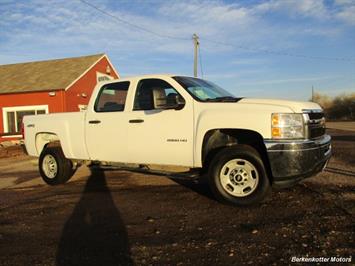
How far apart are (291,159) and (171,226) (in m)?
1.82

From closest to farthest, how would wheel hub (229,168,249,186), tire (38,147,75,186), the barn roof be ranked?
wheel hub (229,168,249,186) < tire (38,147,75,186) < the barn roof

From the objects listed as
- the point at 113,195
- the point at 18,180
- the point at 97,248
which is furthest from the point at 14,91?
the point at 97,248

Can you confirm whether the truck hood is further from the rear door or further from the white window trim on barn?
the white window trim on barn

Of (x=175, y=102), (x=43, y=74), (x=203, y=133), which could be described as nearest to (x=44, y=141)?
(x=175, y=102)

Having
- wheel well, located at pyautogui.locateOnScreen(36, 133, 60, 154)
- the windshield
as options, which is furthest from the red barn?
the windshield

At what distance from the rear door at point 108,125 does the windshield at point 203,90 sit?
111 centimetres

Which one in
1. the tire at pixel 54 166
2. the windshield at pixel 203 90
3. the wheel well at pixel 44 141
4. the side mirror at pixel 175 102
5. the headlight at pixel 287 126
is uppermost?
the windshield at pixel 203 90

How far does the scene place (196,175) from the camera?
21.1 ft

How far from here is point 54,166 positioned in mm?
8562

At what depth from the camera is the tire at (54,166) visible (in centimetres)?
838

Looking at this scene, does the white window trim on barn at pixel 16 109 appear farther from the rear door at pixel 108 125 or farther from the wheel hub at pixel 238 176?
the wheel hub at pixel 238 176

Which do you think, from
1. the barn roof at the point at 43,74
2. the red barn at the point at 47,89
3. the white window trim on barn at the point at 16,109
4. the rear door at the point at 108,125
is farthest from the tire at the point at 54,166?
the white window trim on barn at the point at 16,109

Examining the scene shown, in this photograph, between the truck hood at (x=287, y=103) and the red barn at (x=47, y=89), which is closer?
the truck hood at (x=287, y=103)

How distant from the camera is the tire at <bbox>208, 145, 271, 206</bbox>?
579 centimetres
